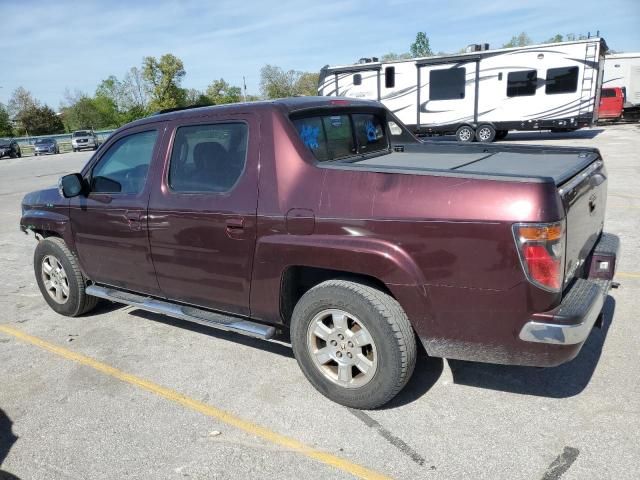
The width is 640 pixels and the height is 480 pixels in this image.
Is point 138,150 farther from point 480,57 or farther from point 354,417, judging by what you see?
point 480,57

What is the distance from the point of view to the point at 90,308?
4863mm

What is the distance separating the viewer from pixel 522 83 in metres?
18.3

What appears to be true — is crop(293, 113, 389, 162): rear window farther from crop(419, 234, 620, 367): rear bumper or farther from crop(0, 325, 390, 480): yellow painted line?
crop(0, 325, 390, 480): yellow painted line

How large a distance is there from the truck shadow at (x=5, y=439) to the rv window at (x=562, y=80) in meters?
19.0

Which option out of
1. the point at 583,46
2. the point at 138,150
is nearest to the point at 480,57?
the point at 583,46

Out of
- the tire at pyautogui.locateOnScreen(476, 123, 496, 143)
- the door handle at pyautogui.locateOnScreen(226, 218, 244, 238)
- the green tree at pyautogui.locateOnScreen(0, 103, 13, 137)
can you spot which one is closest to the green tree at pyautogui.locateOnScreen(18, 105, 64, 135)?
the green tree at pyautogui.locateOnScreen(0, 103, 13, 137)

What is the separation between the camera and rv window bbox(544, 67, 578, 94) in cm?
1766

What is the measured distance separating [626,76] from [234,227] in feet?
101

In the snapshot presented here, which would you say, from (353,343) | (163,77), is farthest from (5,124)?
(353,343)

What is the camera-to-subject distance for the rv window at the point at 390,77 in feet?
64.6

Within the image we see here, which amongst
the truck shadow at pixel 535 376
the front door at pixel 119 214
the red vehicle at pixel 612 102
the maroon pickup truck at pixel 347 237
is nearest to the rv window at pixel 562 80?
the red vehicle at pixel 612 102

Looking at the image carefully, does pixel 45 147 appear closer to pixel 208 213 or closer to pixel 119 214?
pixel 119 214

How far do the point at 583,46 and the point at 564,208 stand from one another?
705 inches

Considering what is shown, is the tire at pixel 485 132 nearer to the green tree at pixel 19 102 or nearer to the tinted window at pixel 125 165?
the tinted window at pixel 125 165
